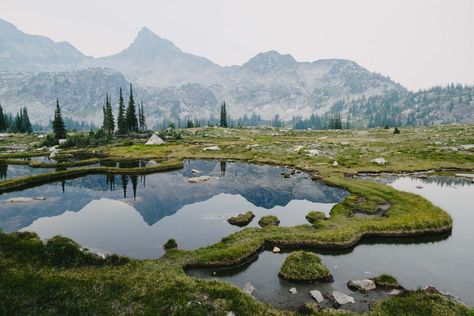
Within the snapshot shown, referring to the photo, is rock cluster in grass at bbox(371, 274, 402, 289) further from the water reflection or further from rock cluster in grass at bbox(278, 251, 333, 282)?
the water reflection

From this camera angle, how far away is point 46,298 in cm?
1742

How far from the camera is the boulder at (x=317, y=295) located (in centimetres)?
2041

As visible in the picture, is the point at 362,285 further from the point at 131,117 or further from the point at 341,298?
the point at 131,117

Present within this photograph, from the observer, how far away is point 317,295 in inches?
818

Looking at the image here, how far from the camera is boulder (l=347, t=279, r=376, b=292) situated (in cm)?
2188

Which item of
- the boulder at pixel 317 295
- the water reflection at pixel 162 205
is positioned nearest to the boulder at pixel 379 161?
the water reflection at pixel 162 205

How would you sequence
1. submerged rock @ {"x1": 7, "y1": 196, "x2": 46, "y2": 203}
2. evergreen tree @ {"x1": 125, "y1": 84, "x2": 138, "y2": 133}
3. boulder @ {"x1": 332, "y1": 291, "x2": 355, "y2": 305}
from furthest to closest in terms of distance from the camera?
evergreen tree @ {"x1": 125, "y1": 84, "x2": 138, "y2": 133} < submerged rock @ {"x1": 7, "y1": 196, "x2": 46, "y2": 203} < boulder @ {"x1": 332, "y1": 291, "x2": 355, "y2": 305}

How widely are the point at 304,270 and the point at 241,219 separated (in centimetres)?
1396

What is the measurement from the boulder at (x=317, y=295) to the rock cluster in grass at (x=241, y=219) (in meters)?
15.2

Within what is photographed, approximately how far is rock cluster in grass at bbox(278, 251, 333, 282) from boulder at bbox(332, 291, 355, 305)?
2352mm

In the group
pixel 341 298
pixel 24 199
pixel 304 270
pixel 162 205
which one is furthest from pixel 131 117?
pixel 341 298

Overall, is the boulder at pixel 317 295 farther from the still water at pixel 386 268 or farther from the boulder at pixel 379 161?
the boulder at pixel 379 161

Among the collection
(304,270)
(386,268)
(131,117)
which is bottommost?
(386,268)

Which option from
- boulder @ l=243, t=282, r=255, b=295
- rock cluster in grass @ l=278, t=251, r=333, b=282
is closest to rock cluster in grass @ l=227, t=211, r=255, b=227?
rock cluster in grass @ l=278, t=251, r=333, b=282
